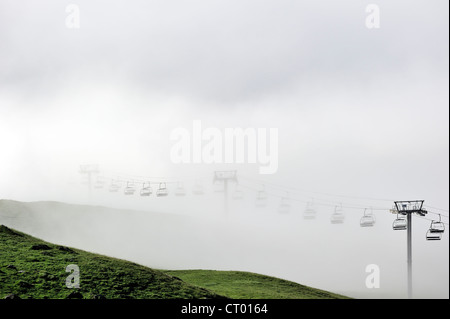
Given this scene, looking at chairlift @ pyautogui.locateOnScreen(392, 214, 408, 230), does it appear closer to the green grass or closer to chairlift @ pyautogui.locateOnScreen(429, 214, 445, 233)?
chairlift @ pyautogui.locateOnScreen(429, 214, 445, 233)

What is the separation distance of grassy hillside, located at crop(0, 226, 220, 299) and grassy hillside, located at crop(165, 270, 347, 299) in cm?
940

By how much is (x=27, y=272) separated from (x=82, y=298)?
18.6 feet

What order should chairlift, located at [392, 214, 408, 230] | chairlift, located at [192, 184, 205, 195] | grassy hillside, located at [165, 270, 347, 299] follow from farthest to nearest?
chairlift, located at [192, 184, 205, 195]
chairlift, located at [392, 214, 408, 230]
grassy hillside, located at [165, 270, 347, 299]

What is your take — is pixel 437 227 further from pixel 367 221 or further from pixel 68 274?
pixel 68 274

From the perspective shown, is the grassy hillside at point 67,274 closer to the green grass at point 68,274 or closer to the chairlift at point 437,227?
the green grass at point 68,274

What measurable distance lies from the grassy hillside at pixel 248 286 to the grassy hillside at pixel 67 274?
9396 mm

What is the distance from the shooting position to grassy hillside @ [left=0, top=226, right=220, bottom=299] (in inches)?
1388

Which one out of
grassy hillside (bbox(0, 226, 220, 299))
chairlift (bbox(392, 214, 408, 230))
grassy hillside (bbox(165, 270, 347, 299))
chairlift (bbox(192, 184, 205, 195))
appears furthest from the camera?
chairlift (bbox(192, 184, 205, 195))

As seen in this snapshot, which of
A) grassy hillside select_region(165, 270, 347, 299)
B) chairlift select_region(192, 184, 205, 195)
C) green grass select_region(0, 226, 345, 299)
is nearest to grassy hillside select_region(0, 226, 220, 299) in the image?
green grass select_region(0, 226, 345, 299)

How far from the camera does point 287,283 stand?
207ft

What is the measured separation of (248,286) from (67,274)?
24.1 meters

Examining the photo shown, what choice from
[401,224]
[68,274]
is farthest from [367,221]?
[68,274]

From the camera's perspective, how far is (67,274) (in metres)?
38.3
